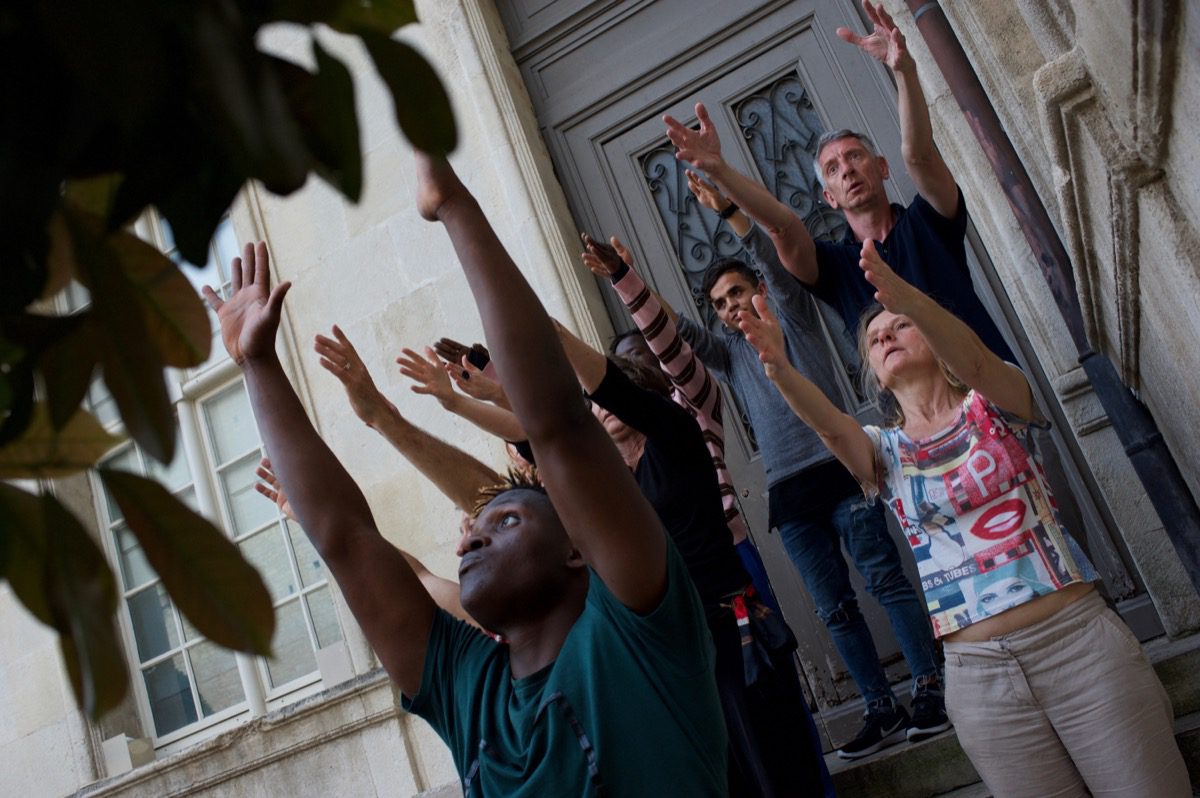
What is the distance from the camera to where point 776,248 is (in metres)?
3.38

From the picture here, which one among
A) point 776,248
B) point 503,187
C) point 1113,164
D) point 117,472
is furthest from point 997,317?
point 117,472

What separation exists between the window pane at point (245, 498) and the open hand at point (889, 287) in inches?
186

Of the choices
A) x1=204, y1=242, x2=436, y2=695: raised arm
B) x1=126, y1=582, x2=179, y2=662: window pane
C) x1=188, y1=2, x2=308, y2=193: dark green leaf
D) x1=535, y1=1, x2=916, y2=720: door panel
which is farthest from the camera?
x1=126, y1=582, x2=179, y2=662: window pane

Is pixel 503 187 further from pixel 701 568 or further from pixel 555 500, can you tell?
pixel 555 500

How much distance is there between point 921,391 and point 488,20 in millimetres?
3798

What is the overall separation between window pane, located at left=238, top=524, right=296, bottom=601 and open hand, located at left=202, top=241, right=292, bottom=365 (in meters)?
4.43

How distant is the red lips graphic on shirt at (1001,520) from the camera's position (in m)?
2.53

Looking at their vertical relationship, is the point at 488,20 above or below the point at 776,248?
above

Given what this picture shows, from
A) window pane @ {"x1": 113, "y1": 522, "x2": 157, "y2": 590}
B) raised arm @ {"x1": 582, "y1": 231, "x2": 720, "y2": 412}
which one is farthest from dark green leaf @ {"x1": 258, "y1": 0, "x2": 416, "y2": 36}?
window pane @ {"x1": 113, "y1": 522, "x2": 157, "y2": 590}

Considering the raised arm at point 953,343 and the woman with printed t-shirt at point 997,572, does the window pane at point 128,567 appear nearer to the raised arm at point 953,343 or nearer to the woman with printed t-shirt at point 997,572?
the woman with printed t-shirt at point 997,572

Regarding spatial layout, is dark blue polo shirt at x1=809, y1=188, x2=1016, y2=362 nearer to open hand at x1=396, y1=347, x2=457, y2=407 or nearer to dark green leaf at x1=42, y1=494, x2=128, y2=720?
open hand at x1=396, y1=347, x2=457, y2=407

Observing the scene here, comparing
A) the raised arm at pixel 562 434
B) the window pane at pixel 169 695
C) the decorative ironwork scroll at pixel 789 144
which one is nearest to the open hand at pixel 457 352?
the raised arm at pixel 562 434

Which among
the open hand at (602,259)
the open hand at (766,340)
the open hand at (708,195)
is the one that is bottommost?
the open hand at (766,340)

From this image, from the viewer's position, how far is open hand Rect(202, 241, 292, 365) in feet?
6.06
